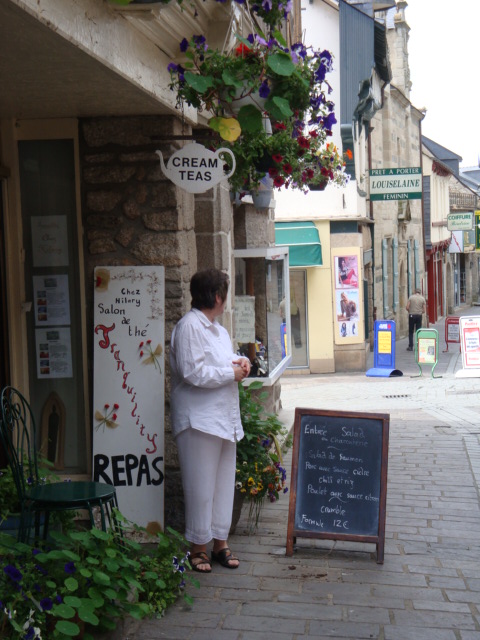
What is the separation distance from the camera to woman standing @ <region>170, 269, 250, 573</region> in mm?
5094

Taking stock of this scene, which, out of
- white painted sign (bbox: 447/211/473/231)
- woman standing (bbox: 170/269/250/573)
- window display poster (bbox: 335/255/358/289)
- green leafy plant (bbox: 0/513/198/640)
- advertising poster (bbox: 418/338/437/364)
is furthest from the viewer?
white painted sign (bbox: 447/211/473/231)

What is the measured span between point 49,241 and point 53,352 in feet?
2.31

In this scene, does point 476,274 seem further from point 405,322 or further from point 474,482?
point 474,482

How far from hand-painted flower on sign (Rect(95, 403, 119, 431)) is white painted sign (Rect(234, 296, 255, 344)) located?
264 centimetres

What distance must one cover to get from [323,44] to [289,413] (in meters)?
11.7

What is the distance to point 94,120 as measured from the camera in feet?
19.3

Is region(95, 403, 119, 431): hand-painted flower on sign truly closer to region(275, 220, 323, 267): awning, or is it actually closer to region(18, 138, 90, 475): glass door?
region(18, 138, 90, 475): glass door

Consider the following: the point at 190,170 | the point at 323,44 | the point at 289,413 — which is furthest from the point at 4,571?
the point at 323,44

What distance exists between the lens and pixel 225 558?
540 cm

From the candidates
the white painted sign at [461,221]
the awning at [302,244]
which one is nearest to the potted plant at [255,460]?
the awning at [302,244]

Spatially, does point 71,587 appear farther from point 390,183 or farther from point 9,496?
point 390,183

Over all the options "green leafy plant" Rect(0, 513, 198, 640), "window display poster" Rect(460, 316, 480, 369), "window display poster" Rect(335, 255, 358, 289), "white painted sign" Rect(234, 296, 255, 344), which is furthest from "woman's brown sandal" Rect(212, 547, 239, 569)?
"window display poster" Rect(335, 255, 358, 289)

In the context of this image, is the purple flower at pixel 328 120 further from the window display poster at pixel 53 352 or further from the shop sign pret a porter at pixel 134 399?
the window display poster at pixel 53 352

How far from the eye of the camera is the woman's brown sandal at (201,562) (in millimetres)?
5270
